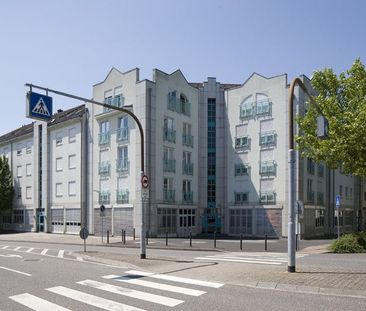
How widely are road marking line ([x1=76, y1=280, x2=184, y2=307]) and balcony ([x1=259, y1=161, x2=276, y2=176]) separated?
2756 centimetres

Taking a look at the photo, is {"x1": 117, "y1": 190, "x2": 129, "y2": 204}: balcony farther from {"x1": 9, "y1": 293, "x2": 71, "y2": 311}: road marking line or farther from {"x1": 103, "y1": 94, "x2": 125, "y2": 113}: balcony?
{"x1": 9, "y1": 293, "x2": 71, "y2": 311}: road marking line

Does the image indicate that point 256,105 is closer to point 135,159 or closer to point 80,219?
point 135,159

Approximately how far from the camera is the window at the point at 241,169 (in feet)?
129

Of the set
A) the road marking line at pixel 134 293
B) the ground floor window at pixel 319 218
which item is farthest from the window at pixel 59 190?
the road marking line at pixel 134 293

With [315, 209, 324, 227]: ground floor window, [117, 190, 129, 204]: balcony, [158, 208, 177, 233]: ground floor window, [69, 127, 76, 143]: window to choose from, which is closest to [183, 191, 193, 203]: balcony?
[158, 208, 177, 233]: ground floor window

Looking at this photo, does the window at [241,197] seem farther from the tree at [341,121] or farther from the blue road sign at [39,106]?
the blue road sign at [39,106]

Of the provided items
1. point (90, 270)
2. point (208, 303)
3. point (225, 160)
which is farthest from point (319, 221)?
point (208, 303)

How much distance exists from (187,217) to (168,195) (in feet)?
11.3

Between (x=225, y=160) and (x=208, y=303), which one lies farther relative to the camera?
(x=225, y=160)

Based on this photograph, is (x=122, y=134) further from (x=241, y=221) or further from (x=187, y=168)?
(x=241, y=221)

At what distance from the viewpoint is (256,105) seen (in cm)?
3869

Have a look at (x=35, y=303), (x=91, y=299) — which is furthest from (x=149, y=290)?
(x=35, y=303)

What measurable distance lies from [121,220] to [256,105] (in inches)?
619

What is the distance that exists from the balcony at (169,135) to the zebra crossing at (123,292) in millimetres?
25308
